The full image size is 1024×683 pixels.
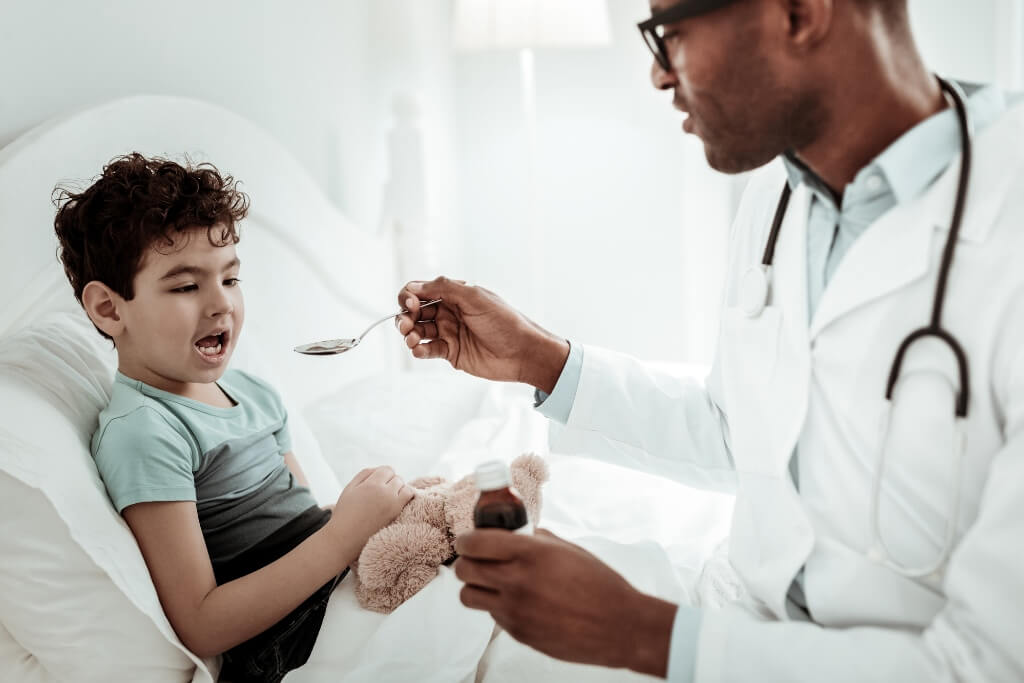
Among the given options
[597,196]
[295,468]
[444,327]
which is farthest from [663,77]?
[597,196]

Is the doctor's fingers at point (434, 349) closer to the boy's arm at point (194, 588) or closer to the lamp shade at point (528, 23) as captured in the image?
the boy's arm at point (194, 588)

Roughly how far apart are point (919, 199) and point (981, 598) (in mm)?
404

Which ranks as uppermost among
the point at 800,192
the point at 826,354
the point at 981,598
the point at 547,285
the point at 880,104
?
the point at 880,104

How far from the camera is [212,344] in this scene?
1.21 metres

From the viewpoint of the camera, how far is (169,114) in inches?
61.0

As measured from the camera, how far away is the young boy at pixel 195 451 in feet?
3.33

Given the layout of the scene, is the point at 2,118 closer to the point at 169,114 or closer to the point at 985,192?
the point at 169,114

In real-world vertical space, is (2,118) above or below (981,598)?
above

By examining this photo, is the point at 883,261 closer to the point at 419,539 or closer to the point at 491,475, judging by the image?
the point at 491,475

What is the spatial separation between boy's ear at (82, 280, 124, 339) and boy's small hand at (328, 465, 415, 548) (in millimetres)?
386

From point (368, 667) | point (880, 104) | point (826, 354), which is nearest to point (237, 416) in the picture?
point (368, 667)

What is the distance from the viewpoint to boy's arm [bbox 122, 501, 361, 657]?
100 cm

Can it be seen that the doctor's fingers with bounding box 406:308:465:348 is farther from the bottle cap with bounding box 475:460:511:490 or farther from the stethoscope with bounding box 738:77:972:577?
the stethoscope with bounding box 738:77:972:577

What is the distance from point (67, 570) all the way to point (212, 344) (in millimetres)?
376
